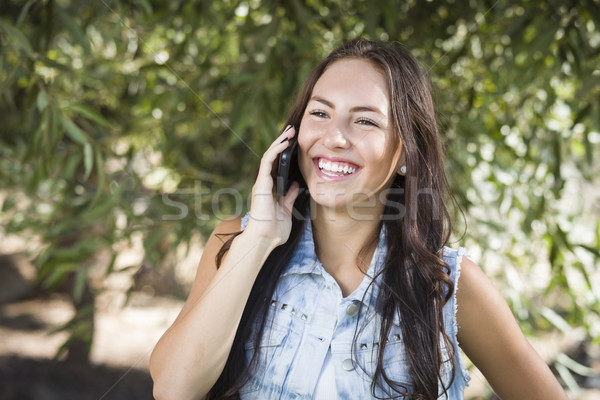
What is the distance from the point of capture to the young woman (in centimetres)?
115

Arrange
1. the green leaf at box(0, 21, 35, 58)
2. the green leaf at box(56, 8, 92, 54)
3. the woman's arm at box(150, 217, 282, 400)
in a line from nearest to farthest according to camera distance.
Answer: the woman's arm at box(150, 217, 282, 400)
the green leaf at box(0, 21, 35, 58)
the green leaf at box(56, 8, 92, 54)

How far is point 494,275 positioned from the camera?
2.42 metres

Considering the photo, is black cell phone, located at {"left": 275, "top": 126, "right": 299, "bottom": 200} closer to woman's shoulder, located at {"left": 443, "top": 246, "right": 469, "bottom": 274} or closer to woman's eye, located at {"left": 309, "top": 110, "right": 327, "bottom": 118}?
woman's eye, located at {"left": 309, "top": 110, "right": 327, "bottom": 118}

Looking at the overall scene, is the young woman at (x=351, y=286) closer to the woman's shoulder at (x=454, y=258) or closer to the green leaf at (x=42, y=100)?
the woman's shoulder at (x=454, y=258)

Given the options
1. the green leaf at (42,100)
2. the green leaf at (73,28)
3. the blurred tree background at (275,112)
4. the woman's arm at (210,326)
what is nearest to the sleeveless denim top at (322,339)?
the woman's arm at (210,326)

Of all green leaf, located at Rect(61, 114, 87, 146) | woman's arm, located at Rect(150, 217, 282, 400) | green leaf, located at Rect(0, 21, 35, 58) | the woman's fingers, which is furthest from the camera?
green leaf, located at Rect(61, 114, 87, 146)

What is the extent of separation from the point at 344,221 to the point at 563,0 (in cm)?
116

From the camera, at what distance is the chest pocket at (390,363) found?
118cm

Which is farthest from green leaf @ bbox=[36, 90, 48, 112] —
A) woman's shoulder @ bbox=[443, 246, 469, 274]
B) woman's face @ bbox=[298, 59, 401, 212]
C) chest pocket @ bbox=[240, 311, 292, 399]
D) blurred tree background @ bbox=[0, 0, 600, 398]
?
woman's shoulder @ bbox=[443, 246, 469, 274]

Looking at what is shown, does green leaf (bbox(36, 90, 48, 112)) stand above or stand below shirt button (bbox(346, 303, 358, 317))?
above

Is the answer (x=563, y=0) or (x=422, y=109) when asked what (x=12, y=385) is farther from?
(x=563, y=0)

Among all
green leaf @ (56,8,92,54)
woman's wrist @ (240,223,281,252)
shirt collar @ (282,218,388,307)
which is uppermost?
green leaf @ (56,8,92,54)

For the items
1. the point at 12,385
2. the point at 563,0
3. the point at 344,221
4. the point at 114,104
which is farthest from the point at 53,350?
the point at 563,0

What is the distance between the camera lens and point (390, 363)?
1204 mm
